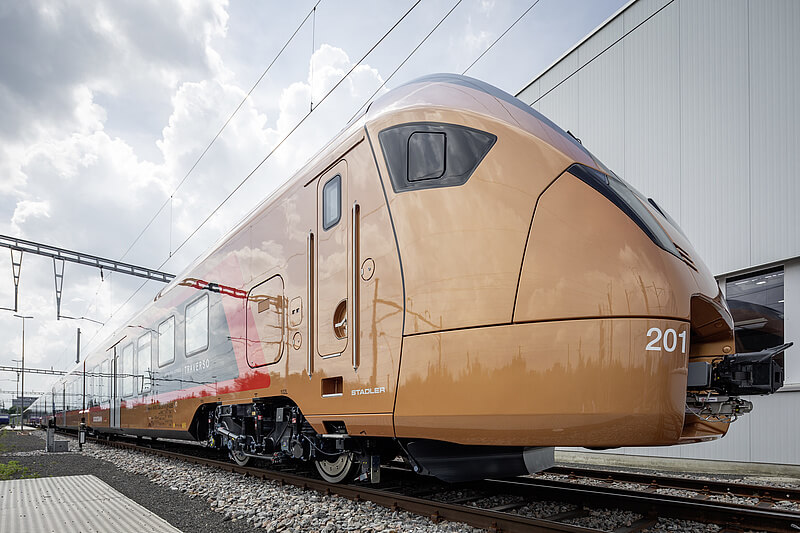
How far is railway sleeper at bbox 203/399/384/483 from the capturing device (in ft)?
18.3

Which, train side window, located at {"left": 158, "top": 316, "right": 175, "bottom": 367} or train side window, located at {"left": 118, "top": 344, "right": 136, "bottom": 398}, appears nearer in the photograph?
train side window, located at {"left": 158, "top": 316, "right": 175, "bottom": 367}

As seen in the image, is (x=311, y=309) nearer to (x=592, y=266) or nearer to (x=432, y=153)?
(x=432, y=153)

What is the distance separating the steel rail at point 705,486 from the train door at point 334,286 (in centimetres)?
408

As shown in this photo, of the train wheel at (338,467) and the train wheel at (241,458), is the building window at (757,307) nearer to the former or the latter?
the train wheel at (338,467)

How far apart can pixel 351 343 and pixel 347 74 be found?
5.80 metres

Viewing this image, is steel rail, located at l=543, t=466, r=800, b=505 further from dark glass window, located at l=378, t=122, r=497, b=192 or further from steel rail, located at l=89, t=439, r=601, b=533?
dark glass window, located at l=378, t=122, r=497, b=192

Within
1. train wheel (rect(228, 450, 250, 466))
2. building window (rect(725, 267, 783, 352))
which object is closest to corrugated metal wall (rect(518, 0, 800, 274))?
building window (rect(725, 267, 783, 352))

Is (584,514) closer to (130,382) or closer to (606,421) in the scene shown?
(606,421)

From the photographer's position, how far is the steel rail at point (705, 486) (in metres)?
6.02

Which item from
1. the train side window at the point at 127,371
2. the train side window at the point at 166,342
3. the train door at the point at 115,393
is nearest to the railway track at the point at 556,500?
the train side window at the point at 166,342

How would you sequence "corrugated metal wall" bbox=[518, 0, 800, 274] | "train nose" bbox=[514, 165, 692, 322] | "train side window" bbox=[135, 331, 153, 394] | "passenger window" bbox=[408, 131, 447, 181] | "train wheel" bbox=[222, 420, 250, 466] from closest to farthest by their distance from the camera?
"train nose" bbox=[514, 165, 692, 322] → "passenger window" bbox=[408, 131, 447, 181] → "train wheel" bbox=[222, 420, 250, 466] → "corrugated metal wall" bbox=[518, 0, 800, 274] → "train side window" bbox=[135, 331, 153, 394]

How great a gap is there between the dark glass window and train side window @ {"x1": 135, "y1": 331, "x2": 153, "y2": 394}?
9.43 m

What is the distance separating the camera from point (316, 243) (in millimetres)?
5863

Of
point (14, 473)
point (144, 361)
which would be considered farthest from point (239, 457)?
point (144, 361)
